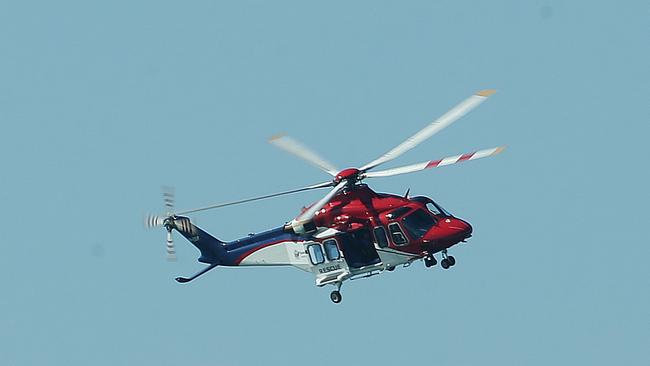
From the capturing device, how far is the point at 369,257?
53.2m

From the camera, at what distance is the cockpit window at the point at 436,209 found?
52.8m

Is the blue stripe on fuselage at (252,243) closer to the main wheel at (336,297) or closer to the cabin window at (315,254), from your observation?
the cabin window at (315,254)

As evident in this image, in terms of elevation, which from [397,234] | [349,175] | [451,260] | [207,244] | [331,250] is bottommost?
[451,260]

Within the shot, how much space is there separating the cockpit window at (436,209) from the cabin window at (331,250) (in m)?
4.14

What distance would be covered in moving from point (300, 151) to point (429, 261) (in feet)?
22.8

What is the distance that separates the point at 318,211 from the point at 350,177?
2.12 m

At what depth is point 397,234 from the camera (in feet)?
172

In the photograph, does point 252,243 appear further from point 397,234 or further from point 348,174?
point 397,234

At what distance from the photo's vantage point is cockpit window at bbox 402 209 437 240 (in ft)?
172

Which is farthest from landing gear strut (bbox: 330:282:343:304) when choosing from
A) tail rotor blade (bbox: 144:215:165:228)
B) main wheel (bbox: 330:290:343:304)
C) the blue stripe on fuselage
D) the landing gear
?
tail rotor blade (bbox: 144:215:165:228)

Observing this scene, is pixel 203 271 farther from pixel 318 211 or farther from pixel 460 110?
pixel 460 110

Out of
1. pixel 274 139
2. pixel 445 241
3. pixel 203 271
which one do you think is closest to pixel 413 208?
pixel 445 241

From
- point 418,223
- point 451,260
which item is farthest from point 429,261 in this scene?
point 418,223

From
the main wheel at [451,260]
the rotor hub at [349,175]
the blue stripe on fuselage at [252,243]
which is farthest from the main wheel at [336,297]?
the main wheel at [451,260]
